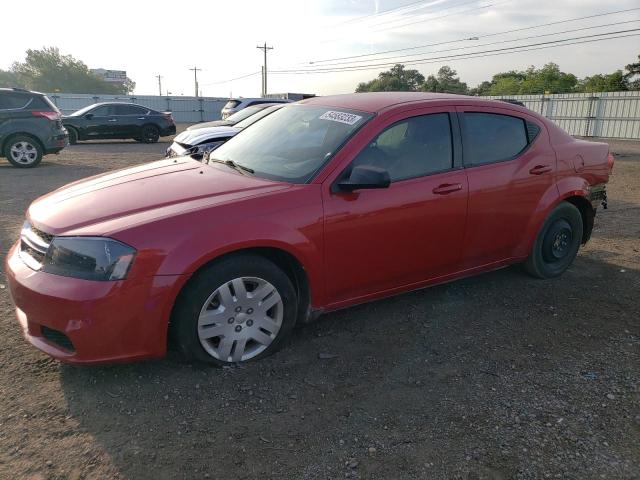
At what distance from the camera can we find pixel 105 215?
2.89 metres

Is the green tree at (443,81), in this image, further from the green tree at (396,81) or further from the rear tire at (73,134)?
the rear tire at (73,134)

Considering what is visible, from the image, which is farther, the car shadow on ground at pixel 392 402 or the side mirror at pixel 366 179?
the side mirror at pixel 366 179

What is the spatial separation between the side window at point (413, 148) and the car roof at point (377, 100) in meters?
0.19

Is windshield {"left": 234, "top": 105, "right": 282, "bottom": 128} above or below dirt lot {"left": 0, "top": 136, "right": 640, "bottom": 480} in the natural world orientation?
above

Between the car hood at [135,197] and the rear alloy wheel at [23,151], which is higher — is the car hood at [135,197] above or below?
above

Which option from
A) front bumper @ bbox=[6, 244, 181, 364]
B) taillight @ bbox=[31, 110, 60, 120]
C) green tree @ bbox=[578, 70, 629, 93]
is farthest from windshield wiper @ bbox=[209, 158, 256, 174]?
green tree @ bbox=[578, 70, 629, 93]

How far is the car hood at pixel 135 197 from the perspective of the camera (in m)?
2.83

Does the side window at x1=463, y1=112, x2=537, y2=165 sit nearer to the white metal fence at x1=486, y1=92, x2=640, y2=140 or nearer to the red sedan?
the red sedan

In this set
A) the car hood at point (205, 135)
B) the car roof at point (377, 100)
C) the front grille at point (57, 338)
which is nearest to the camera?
the front grille at point (57, 338)

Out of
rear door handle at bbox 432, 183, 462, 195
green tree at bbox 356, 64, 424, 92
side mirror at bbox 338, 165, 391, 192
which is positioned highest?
green tree at bbox 356, 64, 424, 92

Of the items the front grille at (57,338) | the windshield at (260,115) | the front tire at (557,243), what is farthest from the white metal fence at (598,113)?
the front grille at (57,338)

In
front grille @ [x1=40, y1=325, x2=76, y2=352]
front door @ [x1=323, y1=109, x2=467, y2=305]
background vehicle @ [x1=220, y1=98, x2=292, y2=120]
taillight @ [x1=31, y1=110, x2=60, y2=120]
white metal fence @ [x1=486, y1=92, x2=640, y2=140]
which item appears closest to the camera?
front grille @ [x1=40, y1=325, x2=76, y2=352]

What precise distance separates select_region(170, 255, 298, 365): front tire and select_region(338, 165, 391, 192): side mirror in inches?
28.2

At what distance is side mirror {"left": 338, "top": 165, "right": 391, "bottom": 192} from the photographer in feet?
10.3
